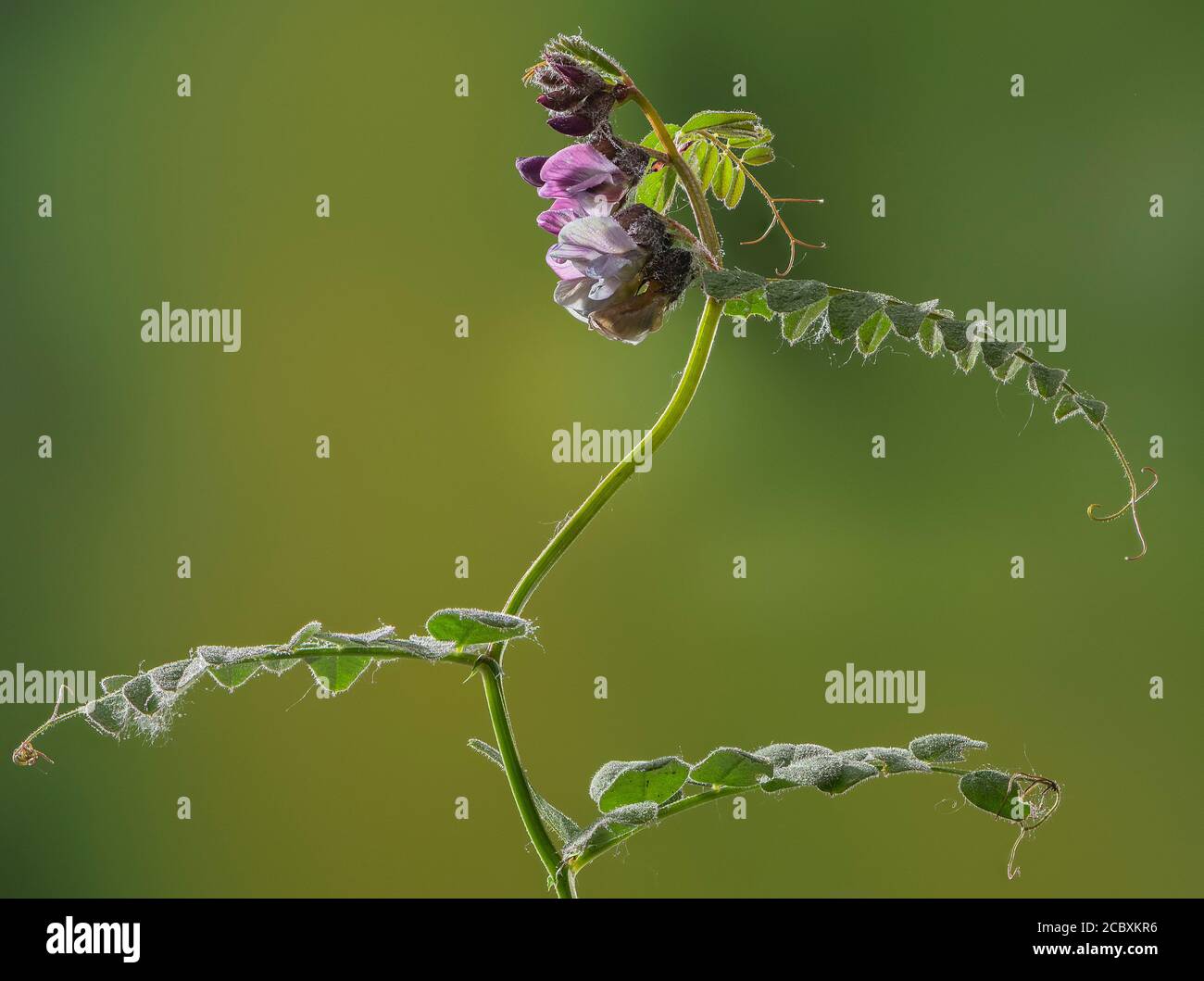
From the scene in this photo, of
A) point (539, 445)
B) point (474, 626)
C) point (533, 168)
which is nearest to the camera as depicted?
point (474, 626)

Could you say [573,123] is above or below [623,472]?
above

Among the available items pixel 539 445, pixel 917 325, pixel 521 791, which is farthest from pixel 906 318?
pixel 539 445

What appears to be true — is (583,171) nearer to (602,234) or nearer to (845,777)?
(602,234)

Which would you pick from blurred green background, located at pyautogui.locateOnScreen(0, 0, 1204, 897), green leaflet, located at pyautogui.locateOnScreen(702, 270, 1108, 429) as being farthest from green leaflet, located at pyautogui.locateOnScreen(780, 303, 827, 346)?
blurred green background, located at pyautogui.locateOnScreen(0, 0, 1204, 897)

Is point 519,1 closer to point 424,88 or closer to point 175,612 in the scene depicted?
point 424,88

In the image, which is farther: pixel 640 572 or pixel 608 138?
pixel 640 572

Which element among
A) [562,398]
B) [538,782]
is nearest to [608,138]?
[562,398]
